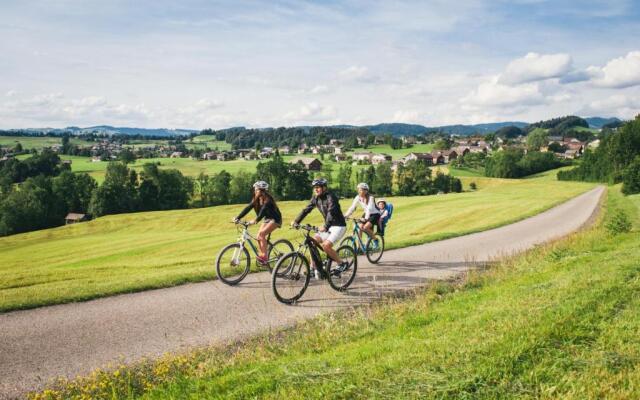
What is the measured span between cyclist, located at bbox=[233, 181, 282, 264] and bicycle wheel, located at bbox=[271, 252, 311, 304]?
4.72 feet

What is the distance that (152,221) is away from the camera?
198 feet

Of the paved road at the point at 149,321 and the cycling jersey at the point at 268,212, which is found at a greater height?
the cycling jersey at the point at 268,212

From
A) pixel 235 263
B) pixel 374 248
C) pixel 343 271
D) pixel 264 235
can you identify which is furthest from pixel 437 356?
pixel 374 248

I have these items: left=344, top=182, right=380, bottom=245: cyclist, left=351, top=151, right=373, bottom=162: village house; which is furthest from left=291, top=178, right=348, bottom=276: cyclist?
left=351, top=151, right=373, bottom=162: village house

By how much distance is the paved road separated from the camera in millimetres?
6445

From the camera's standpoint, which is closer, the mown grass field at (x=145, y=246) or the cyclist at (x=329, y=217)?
the cyclist at (x=329, y=217)

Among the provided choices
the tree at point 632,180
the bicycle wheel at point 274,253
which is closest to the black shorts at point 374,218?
the bicycle wheel at point 274,253

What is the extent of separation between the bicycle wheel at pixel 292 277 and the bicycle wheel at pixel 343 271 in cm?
80

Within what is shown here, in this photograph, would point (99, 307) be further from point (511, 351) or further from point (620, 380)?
point (620, 380)

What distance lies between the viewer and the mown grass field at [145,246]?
10484 mm

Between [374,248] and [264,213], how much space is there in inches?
192

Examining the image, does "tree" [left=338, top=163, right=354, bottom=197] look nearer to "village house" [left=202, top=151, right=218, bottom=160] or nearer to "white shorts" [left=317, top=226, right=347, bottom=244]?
"white shorts" [left=317, top=226, right=347, bottom=244]

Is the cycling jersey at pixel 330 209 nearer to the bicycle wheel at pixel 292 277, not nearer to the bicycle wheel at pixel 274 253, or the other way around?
the bicycle wheel at pixel 292 277

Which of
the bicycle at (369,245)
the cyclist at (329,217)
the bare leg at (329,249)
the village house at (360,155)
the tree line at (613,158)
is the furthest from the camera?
the village house at (360,155)
